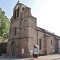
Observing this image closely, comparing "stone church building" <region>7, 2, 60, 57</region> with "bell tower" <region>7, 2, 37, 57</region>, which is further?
"stone church building" <region>7, 2, 60, 57</region>

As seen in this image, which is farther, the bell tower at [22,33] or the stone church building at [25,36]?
the stone church building at [25,36]

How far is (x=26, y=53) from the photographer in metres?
34.1

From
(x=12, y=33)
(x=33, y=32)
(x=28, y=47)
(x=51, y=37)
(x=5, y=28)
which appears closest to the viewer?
(x=28, y=47)

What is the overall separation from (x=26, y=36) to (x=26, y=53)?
414 centimetres

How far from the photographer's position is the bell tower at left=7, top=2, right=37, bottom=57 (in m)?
34.9

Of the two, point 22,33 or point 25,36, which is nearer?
point 25,36

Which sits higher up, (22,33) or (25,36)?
(22,33)

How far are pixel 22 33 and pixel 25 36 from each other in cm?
170

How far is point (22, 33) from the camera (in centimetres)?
3681

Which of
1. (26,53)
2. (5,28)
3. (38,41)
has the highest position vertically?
(5,28)

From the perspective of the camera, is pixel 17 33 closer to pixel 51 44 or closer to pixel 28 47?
→ pixel 28 47

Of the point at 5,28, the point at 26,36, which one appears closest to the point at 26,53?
the point at 26,36

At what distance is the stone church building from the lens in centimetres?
3506

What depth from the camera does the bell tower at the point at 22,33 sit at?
114 feet
